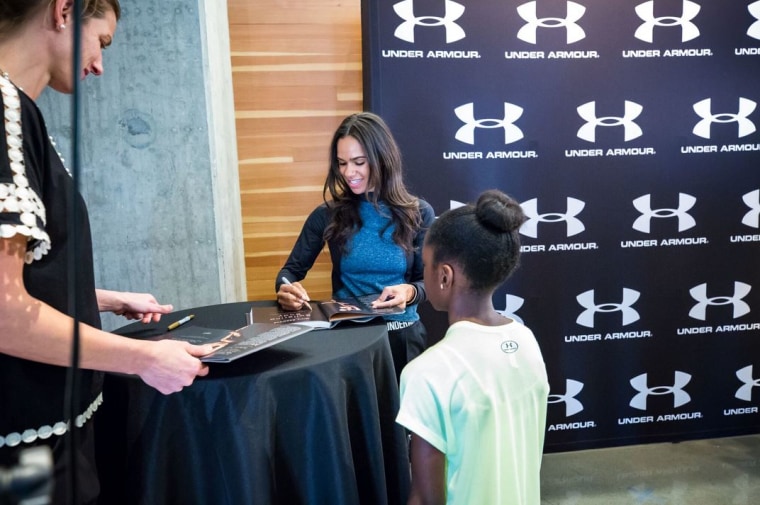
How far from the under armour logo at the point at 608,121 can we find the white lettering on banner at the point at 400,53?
782 millimetres

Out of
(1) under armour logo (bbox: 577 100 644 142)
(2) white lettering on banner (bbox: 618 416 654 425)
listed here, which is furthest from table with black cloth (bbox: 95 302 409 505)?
(2) white lettering on banner (bbox: 618 416 654 425)

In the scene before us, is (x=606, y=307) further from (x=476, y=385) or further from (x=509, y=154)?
(x=476, y=385)

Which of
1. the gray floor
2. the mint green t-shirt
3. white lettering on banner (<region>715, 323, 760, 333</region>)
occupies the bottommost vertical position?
the gray floor

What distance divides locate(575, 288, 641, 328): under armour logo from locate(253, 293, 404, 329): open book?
136cm

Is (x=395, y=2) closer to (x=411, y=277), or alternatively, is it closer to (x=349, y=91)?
(x=349, y=91)

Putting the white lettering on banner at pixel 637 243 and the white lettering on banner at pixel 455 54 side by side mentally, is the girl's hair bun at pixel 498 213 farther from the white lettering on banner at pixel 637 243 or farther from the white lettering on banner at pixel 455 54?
the white lettering on banner at pixel 637 243

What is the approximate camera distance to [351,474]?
4.42 feet

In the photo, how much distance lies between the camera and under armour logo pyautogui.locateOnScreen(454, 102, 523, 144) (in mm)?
2652

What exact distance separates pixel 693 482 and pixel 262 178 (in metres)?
2.41

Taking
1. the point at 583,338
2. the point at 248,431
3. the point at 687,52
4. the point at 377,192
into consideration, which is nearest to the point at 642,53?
the point at 687,52

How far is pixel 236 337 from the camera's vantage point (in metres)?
1.36

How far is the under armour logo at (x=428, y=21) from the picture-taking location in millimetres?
2555

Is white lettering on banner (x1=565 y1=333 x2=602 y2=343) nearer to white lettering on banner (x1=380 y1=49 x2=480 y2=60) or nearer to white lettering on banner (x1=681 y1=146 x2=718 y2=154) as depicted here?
white lettering on banner (x1=681 y1=146 x2=718 y2=154)

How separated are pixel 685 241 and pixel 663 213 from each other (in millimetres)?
179
